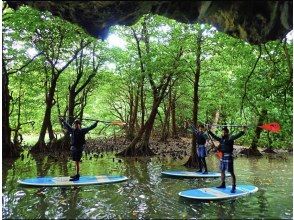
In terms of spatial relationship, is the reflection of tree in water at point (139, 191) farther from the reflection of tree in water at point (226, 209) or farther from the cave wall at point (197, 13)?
the cave wall at point (197, 13)

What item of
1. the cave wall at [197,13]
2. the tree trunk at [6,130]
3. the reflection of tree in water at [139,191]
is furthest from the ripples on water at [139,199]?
the cave wall at [197,13]

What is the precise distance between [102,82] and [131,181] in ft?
53.0

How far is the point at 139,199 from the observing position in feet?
32.2

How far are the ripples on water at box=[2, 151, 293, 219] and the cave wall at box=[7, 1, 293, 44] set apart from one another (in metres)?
4.03

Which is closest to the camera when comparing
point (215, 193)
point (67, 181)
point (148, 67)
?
point (215, 193)

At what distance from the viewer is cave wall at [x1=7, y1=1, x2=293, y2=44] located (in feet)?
26.2

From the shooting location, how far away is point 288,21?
8492 millimetres

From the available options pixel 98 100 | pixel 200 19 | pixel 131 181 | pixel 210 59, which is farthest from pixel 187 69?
pixel 98 100

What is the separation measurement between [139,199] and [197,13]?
4733mm

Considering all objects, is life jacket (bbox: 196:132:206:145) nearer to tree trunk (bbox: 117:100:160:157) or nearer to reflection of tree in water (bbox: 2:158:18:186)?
reflection of tree in water (bbox: 2:158:18:186)

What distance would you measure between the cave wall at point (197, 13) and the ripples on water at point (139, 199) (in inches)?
159

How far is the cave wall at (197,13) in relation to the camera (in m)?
8.00

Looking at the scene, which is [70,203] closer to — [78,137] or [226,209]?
[78,137]

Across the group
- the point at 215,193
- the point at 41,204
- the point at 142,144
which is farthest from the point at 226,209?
the point at 142,144
